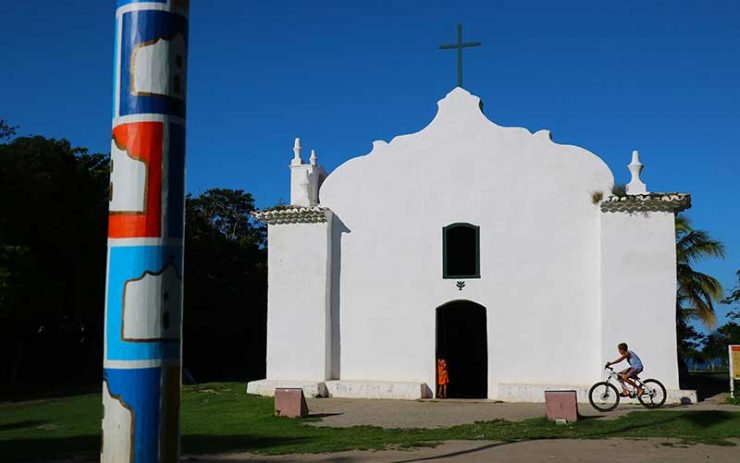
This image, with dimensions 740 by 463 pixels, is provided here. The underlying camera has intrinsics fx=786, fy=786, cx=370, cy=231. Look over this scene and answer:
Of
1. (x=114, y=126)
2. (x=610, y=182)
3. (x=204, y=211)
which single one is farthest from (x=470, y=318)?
(x=204, y=211)

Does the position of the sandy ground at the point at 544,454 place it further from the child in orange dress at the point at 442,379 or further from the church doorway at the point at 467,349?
the church doorway at the point at 467,349

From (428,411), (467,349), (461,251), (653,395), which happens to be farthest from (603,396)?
(467,349)

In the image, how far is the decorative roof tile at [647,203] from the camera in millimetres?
15992

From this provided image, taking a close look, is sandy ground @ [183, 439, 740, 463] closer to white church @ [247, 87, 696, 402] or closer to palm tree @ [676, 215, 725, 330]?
white church @ [247, 87, 696, 402]

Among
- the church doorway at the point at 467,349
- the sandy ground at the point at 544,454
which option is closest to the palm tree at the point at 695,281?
the church doorway at the point at 467,349

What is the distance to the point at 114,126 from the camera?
19.1 ft

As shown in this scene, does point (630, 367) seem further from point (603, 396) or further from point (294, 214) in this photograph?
point (294, 214)

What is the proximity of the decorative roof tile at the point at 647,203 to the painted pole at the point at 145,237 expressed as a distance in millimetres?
12172

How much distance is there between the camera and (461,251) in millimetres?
17953

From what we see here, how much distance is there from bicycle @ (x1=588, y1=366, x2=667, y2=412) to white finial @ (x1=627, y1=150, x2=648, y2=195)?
381 cm

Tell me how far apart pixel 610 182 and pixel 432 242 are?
13.3ft

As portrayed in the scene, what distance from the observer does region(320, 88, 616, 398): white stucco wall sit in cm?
1673

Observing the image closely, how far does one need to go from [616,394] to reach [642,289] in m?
2.44

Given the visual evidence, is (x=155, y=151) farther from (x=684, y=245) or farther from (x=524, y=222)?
(x=684, y=245)
